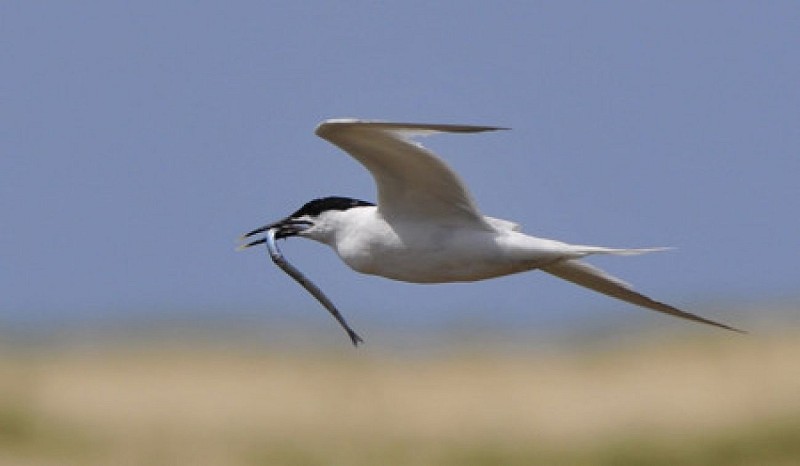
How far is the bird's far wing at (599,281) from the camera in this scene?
10078 mm

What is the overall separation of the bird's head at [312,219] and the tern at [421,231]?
122mm

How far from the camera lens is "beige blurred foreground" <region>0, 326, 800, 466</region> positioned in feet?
55.9

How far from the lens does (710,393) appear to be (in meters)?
19.0

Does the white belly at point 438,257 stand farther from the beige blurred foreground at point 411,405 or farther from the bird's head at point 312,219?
the beige blurred foreground at point 411,405

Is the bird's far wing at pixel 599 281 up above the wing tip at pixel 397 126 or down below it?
below

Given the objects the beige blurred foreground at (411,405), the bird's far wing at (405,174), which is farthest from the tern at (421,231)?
the beige blurred foreground at (411,405)

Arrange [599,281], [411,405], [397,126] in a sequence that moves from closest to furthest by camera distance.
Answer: [397,126] < [599,281] < [411,405]

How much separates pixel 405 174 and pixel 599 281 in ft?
3.72

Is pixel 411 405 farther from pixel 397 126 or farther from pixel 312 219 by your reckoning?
pixel 397 126

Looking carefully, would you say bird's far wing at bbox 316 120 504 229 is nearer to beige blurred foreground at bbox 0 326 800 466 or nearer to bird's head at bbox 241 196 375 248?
bird's head at bbox 241 196 375 248

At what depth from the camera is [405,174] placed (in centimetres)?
957

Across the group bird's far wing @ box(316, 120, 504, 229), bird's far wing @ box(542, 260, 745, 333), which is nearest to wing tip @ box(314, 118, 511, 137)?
bird's far wing @ box(316, 120, 504, 229)

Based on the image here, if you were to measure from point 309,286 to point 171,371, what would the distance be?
918 cm

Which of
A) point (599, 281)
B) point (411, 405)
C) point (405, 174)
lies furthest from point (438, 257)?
point (411, 405)
